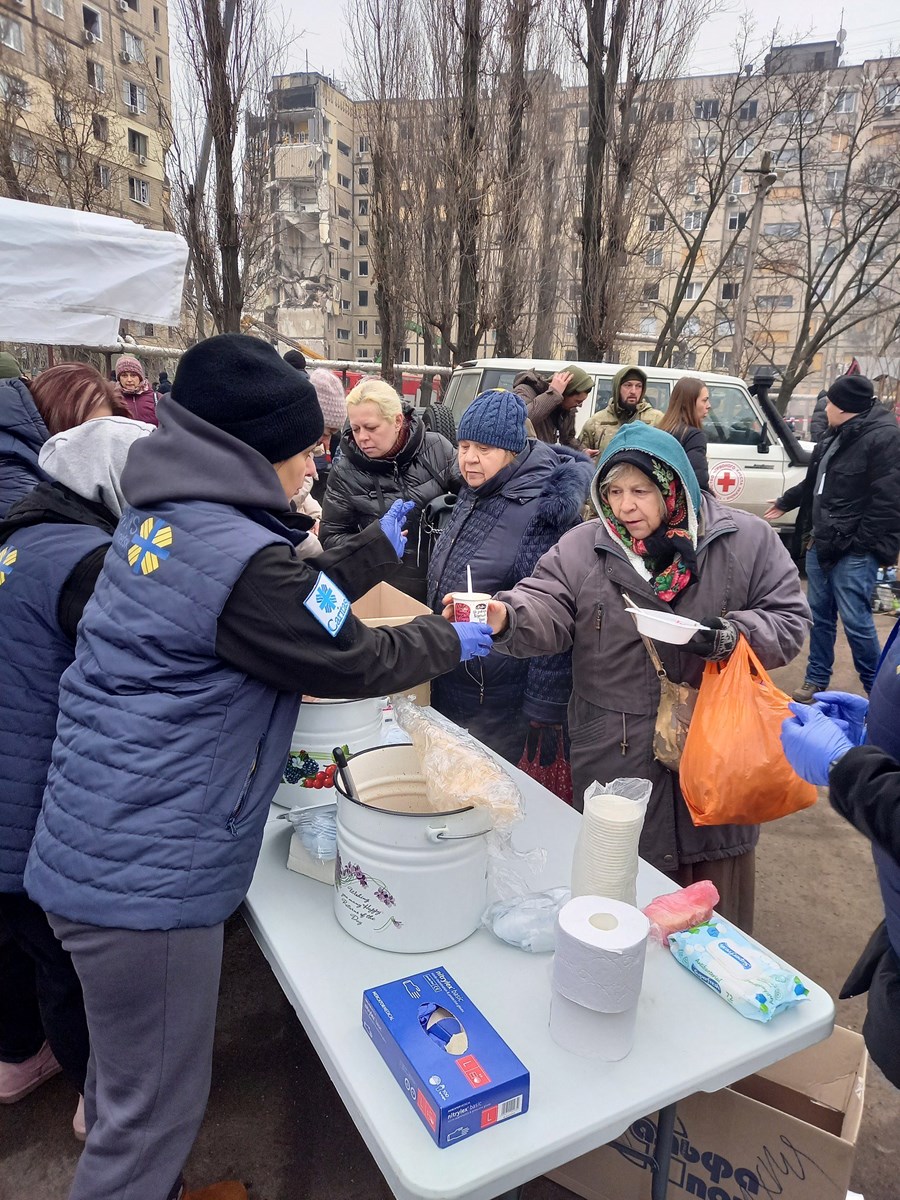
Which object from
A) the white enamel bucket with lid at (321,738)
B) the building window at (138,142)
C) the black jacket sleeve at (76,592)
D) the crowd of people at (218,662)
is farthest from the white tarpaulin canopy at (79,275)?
the building window at (138,142)

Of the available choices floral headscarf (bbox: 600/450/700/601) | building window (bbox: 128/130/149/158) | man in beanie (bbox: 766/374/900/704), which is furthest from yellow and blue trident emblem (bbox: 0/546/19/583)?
building window (bbox: 128/130/149/158)

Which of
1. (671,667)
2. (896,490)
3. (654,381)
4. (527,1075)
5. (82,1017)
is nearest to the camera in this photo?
(527,1075)

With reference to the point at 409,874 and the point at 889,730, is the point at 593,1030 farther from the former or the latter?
the point at 889,730

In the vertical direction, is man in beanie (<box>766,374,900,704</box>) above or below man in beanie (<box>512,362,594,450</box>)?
below

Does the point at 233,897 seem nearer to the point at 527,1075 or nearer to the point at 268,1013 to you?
the point at 527,1075

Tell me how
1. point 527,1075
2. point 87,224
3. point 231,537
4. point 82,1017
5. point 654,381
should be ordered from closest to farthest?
point 527,1075 → point 231,537 → point 82,1017 → point 87,224 → point 654,381

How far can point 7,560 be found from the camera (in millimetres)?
1706

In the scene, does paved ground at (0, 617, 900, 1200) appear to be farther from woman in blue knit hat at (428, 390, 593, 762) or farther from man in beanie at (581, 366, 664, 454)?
man in beanie at (581, 366, 664, 454)

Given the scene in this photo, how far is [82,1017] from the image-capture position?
1.79 metres

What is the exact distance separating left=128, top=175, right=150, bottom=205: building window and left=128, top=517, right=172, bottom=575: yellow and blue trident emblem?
3577cm

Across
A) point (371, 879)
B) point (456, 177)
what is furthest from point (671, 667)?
point (456, 177)

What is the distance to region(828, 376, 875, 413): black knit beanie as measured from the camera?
181 inches

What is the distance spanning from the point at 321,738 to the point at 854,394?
13.9 feet

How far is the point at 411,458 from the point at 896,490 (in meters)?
3.02
